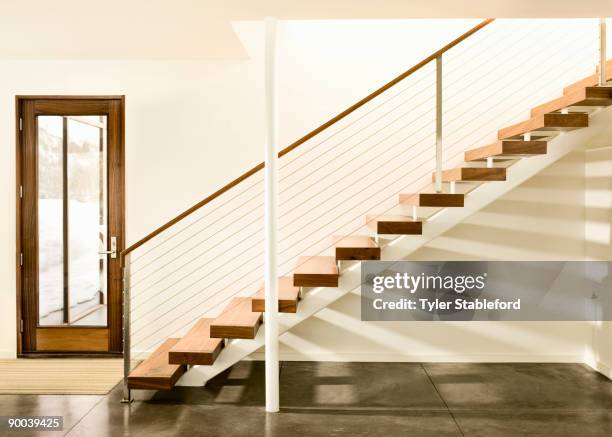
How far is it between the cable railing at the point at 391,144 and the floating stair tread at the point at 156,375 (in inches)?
45.7

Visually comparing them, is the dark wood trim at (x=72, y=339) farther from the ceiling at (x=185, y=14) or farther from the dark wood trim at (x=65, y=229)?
the ceiling at (x=185, y=14)

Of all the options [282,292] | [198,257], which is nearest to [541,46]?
[282,292]

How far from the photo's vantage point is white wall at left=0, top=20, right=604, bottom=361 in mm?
5699

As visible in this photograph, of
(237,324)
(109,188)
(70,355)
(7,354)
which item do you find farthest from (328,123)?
(7,354)

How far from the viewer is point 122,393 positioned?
15.7ft

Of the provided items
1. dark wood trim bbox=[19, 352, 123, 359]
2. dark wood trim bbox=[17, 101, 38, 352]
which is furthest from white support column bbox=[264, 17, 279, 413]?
dark wood trim bbox=[17, 101, 38, 352]

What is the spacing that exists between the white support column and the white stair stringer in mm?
325

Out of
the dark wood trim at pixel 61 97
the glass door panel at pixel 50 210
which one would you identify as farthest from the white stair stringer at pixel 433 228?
the dark wood trim at pixel 61 97

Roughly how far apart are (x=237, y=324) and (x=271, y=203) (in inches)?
34.1

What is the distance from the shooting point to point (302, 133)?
225 inches

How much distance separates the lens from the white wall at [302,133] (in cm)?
570

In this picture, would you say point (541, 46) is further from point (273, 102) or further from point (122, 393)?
point (122, 393)

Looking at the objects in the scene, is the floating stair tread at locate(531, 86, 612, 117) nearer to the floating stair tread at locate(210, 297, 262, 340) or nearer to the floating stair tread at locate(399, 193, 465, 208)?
the floating stair tread at locate(399, 193, 465, 208)

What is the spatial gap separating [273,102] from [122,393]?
8.03 ft
